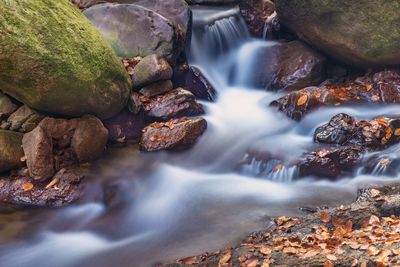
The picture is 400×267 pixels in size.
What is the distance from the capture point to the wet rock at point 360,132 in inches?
258

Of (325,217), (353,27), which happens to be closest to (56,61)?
(325,217)

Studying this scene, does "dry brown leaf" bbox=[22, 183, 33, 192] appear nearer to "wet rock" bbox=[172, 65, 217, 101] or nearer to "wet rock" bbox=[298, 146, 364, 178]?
"wet rock" bbox=[172, 65, 217, 101]

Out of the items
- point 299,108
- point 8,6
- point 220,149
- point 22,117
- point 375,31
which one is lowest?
point 220,149

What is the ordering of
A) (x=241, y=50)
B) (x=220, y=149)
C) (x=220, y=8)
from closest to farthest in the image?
(x=220, y=149) → (x=241, y=50) → (x=220, y=8)

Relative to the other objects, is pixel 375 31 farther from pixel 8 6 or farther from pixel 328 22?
pixel 8 6

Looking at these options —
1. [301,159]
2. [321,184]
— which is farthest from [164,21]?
[321,184]

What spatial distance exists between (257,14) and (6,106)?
7.47 meters

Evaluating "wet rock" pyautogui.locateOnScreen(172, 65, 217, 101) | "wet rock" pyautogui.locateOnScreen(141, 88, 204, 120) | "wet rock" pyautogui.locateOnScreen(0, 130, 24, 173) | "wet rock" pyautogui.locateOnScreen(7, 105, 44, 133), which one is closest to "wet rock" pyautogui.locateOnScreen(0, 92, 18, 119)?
"wet rock" pyautogui.locateOnScreen(7, 105, 44, 133)

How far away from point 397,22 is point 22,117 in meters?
7.39

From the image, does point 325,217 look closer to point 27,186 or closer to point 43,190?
point 43,190

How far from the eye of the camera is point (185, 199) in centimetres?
613

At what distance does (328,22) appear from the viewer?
866 centimetres

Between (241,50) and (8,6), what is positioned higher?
(8,6)

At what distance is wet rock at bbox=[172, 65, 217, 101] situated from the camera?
880 cm
